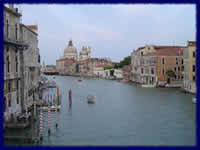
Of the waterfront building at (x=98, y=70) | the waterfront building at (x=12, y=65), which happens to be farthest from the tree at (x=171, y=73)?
the waterfront building at (x=98, y=70)

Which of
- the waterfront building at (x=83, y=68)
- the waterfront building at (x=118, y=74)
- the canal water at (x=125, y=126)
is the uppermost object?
the waterfront building at (x=83, y=68)

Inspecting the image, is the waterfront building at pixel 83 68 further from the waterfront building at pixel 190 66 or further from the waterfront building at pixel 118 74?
the waterfront building at pixel 190 66

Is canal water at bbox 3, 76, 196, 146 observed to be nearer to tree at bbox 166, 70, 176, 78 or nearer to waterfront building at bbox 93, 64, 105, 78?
tree at bbox 166, 70, 176, 78

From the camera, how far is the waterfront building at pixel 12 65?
723 cm

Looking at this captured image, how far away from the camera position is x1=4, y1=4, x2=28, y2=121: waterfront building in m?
7.23

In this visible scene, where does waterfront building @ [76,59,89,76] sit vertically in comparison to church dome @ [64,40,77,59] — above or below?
below

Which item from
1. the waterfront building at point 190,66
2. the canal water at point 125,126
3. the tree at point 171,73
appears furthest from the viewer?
the tree at point 171,73

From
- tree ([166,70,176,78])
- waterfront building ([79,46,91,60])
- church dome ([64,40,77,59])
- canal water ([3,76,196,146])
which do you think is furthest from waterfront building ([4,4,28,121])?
church dome ([64,40,77,59])

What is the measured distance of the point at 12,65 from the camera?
7.83 metres

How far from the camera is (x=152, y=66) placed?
23.8m

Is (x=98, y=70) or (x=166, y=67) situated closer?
(x=166, y=67)

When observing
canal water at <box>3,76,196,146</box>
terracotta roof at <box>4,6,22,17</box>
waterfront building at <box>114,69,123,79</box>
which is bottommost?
canal water at <box>3,76,196,146</box>

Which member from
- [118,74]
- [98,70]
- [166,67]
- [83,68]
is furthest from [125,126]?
[83,68]

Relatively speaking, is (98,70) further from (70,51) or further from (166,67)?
(70,51)
